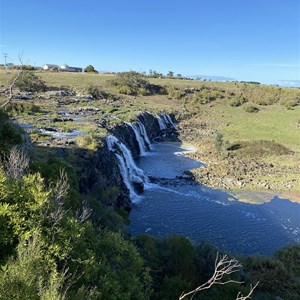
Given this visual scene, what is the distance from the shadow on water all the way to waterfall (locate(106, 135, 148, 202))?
1.06m

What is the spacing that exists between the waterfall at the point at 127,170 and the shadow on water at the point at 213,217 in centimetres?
106

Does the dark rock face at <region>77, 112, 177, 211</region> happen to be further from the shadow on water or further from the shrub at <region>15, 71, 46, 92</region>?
the shrub at <region>15, 71, 46, 92</region>

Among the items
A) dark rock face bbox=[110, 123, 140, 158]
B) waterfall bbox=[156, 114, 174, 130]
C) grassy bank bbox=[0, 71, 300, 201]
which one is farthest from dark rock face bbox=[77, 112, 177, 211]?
waterfall bbox=[156, 114, 174, 130]

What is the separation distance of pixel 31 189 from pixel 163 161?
34102 mm

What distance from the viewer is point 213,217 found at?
27.7 meters

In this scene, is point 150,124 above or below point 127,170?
above

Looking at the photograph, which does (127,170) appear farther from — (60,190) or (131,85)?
(131,85)

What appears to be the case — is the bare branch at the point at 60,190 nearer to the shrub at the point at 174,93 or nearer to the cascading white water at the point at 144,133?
the cascading white water at the point at 144,133

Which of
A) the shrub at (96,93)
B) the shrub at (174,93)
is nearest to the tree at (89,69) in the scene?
the shrub at (174,93)

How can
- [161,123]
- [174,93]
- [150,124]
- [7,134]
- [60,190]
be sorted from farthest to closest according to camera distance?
[174,93] < [161,123] < [150,124] < [7,134] < [60,190]

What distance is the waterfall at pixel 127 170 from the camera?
31.7m

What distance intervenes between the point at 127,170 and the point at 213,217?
1035cm

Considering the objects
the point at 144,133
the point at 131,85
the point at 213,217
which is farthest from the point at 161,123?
the point at 213,217

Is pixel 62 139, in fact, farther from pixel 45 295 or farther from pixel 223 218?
pixel 45 295
